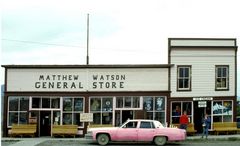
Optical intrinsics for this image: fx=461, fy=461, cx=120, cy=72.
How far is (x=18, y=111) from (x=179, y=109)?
36.8 feet

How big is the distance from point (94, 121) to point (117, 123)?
160 cm

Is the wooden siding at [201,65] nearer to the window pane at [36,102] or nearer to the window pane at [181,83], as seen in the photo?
the window pane at [181,83]

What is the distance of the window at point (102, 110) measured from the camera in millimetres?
31797

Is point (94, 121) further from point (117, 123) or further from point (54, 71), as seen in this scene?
point (54, 71)

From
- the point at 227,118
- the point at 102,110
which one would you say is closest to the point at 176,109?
the point at 227,118

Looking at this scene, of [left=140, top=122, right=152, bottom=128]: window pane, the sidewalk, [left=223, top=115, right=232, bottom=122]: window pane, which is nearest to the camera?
[left=140, top=122, right=152, bottom=128]: window pane

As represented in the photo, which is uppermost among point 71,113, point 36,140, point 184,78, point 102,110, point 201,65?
point 201,65

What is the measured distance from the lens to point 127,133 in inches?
1000

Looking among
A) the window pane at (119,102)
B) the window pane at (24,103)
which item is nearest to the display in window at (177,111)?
the window pane at (119,102)

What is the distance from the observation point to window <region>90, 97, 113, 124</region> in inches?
1252

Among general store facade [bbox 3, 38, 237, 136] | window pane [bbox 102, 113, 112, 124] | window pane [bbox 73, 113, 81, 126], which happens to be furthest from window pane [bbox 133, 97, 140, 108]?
window pane [bbox 73, 113, 81, 126]

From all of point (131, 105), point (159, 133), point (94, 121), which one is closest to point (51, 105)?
point (94, 121)

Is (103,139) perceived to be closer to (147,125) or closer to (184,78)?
(147,125)

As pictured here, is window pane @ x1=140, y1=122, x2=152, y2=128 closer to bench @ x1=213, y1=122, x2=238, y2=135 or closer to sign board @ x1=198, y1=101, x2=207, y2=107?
sign board @ x1=198, y1=101, x2=207, y2=107
